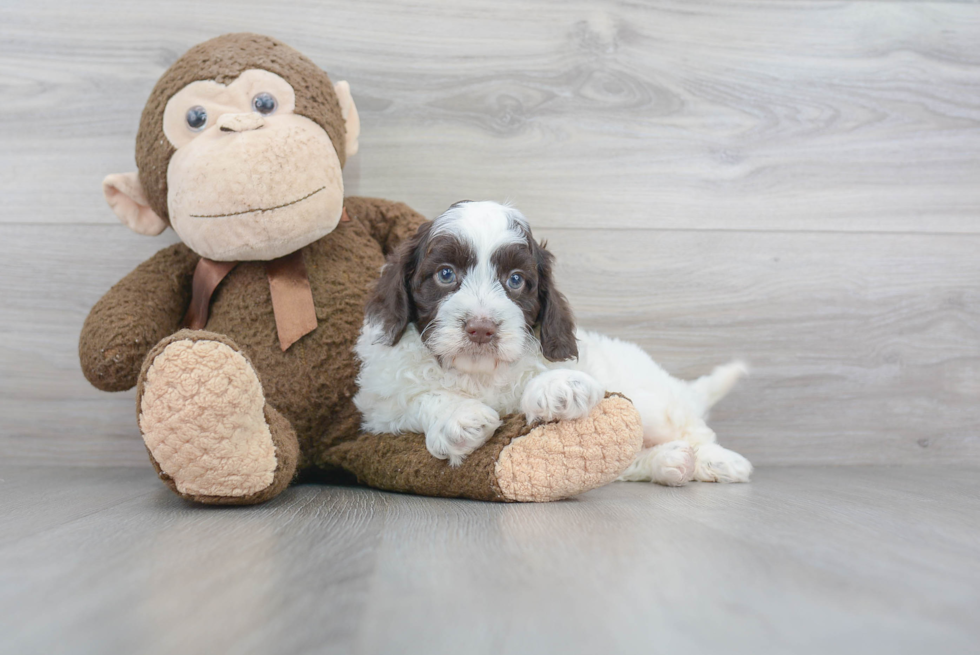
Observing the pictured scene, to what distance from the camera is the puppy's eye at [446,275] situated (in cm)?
117

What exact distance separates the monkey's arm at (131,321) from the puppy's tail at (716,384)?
1201mm

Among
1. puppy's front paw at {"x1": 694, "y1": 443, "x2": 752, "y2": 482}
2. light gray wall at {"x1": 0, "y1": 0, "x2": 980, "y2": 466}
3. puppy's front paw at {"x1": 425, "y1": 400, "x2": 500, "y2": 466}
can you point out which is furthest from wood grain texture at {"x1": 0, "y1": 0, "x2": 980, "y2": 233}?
puppy's front paw at {"x1": 425, "y1": 400, "x2": 500, "y2": 466}

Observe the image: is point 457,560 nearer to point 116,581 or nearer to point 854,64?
point 116,581

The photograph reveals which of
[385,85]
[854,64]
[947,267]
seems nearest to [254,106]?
[385,85]

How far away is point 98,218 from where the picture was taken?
1682 millimetres

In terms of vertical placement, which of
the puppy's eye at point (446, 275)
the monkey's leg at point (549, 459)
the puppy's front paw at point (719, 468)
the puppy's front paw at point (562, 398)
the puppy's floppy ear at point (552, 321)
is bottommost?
the puppy's front paw at point (719, 468)

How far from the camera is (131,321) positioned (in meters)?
1.25

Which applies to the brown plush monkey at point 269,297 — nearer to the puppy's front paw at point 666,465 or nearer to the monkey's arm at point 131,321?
the monkey's arm at point 131,321

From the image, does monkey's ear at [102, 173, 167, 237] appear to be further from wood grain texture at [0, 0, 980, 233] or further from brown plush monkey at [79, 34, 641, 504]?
wood grain texture at [0, 0, 980, 233]

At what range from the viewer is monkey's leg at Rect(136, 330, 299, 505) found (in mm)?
962

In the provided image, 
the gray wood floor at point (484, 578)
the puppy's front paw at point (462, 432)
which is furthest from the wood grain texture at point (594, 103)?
the gray wood floor at point (484, 578)

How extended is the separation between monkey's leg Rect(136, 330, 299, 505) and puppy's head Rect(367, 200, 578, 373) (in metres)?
0.29

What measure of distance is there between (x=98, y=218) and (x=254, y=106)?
0.66 meters

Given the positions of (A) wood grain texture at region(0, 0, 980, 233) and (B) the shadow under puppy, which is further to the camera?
(A) wood grain texture at region(0, 0, 980, 233)
